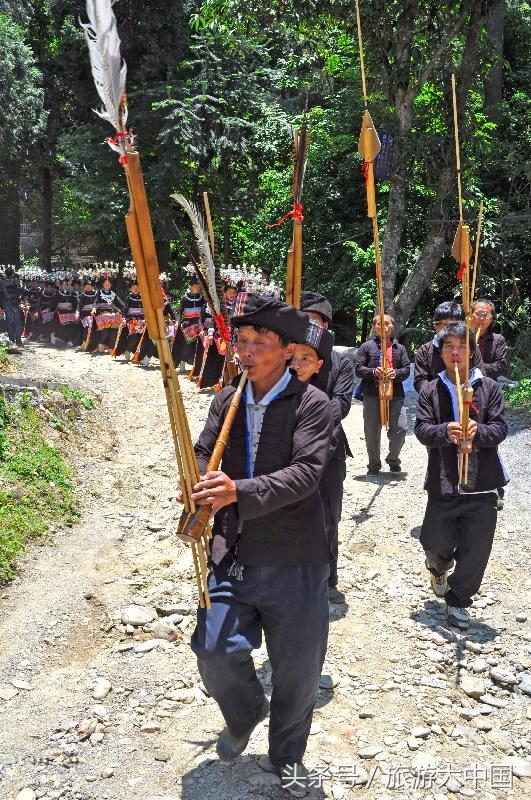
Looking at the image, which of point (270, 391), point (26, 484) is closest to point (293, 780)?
point (270, 391)

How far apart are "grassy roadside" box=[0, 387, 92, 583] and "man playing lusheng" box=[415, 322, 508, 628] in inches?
123

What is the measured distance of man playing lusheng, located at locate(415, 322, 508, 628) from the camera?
15.9 ft

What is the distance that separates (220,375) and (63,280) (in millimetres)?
9361

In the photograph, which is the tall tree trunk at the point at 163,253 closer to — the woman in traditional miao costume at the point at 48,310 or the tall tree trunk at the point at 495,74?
the woman in traditional miao costume at the point at 48,310

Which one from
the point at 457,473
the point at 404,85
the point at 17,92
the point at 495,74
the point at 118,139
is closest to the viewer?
the point at 118,139

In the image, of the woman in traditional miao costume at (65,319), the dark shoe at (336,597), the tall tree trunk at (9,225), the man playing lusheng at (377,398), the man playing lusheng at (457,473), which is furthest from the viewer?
the tall tree trunk at (9,225)

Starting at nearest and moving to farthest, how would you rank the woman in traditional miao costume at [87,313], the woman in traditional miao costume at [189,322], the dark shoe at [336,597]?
1. the dark shoe at [336,597]
2. the woman in traditional miao costume at [189,322]
3. the woman in traditional miao costume at [87,313]

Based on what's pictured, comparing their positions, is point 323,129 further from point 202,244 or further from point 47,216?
point 202,244

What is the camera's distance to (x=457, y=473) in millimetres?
4961

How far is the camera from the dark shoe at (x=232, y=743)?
11.2ft

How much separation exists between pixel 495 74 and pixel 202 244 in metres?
16.1

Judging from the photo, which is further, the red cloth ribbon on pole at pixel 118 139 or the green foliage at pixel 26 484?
the green foliage at pixel 26 484

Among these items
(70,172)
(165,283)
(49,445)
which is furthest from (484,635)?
(70,172)

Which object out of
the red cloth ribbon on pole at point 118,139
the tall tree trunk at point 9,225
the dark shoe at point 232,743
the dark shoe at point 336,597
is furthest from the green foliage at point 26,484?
the tall tree trunk at point 9,225
